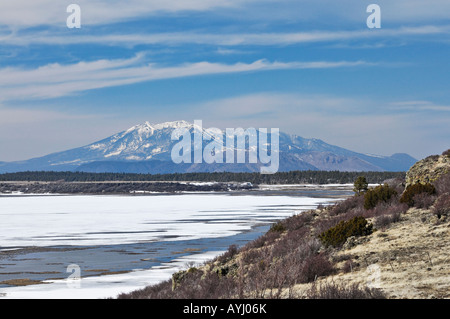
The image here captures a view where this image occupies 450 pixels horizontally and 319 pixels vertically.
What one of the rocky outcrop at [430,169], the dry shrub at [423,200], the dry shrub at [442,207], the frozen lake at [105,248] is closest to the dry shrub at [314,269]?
the dry shrub at [442,207]

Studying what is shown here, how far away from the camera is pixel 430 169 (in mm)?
24625

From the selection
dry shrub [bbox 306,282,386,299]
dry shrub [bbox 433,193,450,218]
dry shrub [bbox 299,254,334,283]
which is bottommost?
dry shrub [bbox 299,254,334,283]

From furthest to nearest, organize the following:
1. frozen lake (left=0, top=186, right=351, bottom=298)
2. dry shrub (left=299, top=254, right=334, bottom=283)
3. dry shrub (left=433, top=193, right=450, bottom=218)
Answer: frozen lake (left=0, top=186, right=351, bottom=298) < dry shrub (left=433, top=193, right=450, bottom=218) < dry shrub (left=299, top=254, right=334, bottom=283)

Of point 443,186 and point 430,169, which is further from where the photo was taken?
point 430,169

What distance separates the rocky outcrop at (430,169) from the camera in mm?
23734

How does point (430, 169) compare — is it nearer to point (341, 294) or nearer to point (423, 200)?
point (423, 200)

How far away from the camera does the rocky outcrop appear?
23734mm

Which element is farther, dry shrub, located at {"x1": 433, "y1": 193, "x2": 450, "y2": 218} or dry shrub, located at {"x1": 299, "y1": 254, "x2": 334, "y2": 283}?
dry shrub, located at {"x1": 433, "y1": 193, "x2": 450, "y2": 218}

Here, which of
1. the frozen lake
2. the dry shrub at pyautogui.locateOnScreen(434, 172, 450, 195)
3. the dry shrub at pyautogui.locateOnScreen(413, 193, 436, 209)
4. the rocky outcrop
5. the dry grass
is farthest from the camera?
the rocky outcrop

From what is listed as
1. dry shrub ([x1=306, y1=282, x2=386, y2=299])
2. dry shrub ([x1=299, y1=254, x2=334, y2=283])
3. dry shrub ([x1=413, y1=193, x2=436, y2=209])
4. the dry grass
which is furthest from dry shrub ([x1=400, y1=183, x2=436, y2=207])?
dry shrub ([x1=306, y1=282, x2=386, y2=299])

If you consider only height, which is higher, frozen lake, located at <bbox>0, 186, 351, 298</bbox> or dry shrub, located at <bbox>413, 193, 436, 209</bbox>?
dry shrub, located at <bbox>413, 193, 436, 209</bbox>

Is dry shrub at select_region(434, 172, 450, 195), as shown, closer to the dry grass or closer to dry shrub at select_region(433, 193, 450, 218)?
dry shrub at select_region(433, 193, 450, 218)

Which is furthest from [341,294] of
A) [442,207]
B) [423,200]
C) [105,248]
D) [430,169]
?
[105,248]
